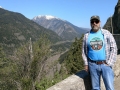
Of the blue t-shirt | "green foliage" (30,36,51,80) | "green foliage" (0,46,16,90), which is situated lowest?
"green foliage" (0,46,16,90)

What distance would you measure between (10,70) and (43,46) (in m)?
4.35

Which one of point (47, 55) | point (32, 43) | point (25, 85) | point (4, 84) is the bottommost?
point (4, 84)

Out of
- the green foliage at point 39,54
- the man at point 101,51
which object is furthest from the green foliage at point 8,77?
the man at point 101,51

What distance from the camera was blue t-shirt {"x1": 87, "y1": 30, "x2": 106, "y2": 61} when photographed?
4.28 metres

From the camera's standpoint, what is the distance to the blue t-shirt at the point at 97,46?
4.28 meters

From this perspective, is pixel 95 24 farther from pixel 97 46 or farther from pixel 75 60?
pixel 75 60

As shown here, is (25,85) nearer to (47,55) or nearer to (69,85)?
(47,55)

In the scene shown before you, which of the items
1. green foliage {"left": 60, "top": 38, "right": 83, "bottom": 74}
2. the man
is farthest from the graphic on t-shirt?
green foliage {"left": 60, "top": 38, "right": 83, "bottom": 74}

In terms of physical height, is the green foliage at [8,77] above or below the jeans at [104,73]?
below

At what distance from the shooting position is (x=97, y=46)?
169 inches

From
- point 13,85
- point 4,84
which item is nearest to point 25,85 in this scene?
point 13,85

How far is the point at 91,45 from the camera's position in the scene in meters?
4.34

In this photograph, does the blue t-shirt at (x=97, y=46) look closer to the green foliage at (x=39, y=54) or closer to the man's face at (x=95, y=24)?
the man's face at (x=95, y=24)

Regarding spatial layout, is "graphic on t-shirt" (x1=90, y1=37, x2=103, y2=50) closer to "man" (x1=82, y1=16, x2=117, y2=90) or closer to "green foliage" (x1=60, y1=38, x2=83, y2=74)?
"man" (x1=82, y1=16, x2=117, y2=90)
